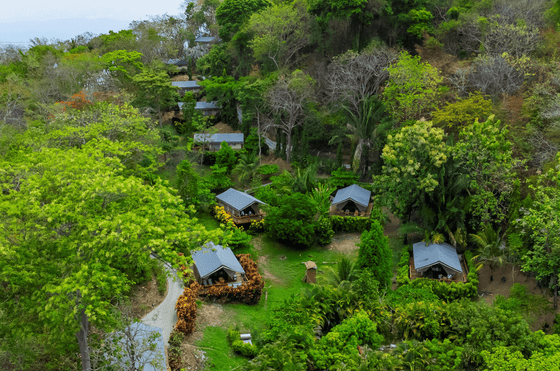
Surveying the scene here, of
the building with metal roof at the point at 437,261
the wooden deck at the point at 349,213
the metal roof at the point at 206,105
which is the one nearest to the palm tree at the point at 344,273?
the building with metal roof at the point at 437,261

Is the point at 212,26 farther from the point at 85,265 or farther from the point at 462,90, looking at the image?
the point at 85,265

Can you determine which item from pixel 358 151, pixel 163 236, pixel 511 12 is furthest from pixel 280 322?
pixel 511 12

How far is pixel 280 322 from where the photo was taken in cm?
1989

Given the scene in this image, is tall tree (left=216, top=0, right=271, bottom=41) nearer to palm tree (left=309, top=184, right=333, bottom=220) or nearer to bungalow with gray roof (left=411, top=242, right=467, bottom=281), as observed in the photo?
palm tree (left=309, top=184, right=333, bottom=220)

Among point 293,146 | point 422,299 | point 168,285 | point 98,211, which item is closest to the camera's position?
point 98,211

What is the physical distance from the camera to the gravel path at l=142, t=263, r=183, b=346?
2212cm

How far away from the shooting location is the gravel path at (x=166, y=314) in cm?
2212

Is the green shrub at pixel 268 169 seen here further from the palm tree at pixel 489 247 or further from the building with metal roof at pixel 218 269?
the palm tree at pixel 489 247

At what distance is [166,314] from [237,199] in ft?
49.5

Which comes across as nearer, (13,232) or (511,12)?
(13,232)

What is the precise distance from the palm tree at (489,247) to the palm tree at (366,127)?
46.4 ft

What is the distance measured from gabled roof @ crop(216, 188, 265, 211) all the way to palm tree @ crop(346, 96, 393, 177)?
11299 millimetres

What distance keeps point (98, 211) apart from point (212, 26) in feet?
225

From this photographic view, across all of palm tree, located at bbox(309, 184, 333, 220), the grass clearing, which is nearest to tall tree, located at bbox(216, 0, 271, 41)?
palm tree, located at bbox(309, 184, 333, 220)
